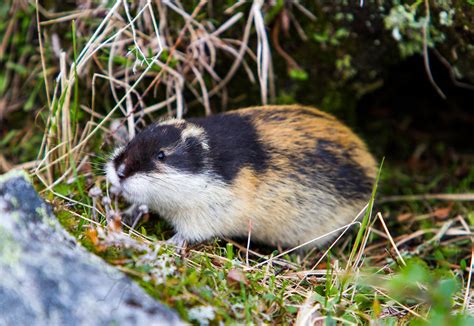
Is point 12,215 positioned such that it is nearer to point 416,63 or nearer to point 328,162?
point 328,162

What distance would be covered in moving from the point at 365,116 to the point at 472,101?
1273mm

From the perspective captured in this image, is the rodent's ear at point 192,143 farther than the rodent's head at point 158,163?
Yes

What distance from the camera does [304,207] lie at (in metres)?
4.62

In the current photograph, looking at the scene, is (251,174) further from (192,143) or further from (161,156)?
(161,156)

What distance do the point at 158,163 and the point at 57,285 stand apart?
136cm

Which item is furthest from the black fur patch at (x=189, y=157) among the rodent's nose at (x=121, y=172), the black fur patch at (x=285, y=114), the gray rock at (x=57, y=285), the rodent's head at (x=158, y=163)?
the gray rock at (x=57, y=285)

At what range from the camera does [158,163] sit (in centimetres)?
413

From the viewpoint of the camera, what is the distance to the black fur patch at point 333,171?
182 inches

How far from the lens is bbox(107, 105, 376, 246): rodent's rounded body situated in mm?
4152

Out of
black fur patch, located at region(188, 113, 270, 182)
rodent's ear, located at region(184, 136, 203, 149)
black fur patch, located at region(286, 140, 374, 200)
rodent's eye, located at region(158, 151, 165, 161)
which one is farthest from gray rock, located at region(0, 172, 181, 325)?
black fur patch, located at region(286, 140, 374, 200)

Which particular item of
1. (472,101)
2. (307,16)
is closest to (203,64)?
(307,16)

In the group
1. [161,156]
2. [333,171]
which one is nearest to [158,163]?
[161,156]

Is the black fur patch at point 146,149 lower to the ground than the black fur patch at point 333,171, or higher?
higher

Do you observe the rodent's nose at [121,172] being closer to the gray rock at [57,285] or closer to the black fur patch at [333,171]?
the gray rock at [57,285]
